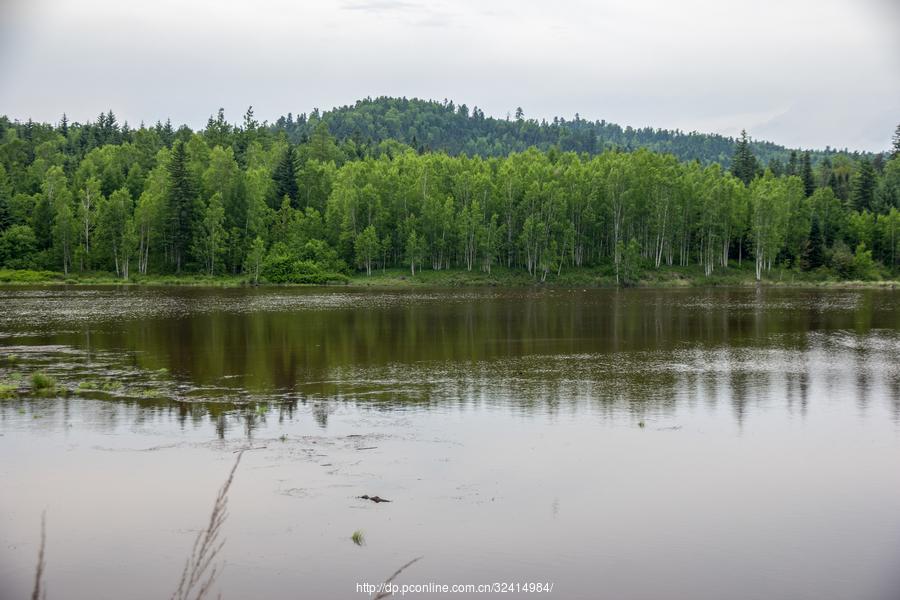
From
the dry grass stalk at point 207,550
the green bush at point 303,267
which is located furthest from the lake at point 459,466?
the green bush at point 303,267

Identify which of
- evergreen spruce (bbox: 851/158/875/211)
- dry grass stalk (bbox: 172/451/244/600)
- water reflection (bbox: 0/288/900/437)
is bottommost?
water reflection (bbox: 0/288/900/437)

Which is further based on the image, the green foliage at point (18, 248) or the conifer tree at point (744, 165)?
the conifer tree at point (744, 165)

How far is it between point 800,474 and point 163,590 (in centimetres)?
1441

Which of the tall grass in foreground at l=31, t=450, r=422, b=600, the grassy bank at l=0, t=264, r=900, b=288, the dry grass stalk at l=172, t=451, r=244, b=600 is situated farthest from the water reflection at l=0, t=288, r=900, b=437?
the grassy bank at l=0, t=264, r=900, b=288

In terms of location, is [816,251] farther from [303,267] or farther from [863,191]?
[303,267]

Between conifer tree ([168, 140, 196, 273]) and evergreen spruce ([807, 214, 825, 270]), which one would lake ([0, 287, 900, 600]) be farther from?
evergreen spruce ([807, 214, 825, 270])

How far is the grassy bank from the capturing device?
4168 inches

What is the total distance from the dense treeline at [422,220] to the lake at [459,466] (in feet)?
235

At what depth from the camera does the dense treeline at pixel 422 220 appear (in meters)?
111

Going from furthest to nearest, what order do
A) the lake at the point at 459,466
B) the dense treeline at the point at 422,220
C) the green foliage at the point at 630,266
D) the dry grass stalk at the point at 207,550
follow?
1. the dense treeline at the point at 422,220
2. the green foliage at the point at 630,266
3. the lake at the point at 459,466
4. the dry grass stalk at the point at 207,550

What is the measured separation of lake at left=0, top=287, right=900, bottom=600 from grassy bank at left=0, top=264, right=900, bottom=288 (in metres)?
66.1

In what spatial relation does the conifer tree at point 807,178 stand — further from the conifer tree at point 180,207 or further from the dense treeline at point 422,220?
the conifer tree at point 180,207

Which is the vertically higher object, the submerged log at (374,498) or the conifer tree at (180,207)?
the conifer tree at (180,207)

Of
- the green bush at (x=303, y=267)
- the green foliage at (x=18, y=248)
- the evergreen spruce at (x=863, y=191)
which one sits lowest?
the green bush at (x=303, y=267)
